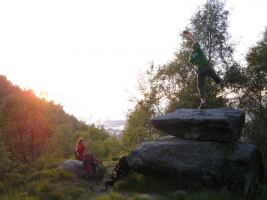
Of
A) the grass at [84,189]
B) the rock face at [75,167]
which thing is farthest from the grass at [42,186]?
the rock face at [75,167]

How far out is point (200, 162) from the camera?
15844 millimetres

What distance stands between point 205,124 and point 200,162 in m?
1.80

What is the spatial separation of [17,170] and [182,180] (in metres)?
8.58

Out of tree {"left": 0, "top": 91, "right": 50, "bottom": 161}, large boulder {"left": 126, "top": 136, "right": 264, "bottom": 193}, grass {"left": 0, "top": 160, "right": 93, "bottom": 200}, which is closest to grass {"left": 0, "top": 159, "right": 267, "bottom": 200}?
grass {"left": 0, "top": 160, "right": 93, "bottom": 200}

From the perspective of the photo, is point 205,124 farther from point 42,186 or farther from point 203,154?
point 42,186

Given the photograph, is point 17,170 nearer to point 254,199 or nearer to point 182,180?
point 182,180

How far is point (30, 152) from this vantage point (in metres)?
29.6

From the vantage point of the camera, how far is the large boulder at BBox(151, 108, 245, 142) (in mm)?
16391

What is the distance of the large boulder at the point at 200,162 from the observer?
15.4 metres

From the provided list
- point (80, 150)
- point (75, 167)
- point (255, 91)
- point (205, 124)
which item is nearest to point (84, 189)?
point (75, 167)

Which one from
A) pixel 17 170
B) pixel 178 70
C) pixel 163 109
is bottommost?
pixel 17 170

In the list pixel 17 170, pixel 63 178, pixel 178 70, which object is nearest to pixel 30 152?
pixel 17 170

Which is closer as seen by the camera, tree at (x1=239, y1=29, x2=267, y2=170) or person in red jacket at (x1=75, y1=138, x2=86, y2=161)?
person in red jacket at (x1=75, y1=138, x2=86, y2=161)

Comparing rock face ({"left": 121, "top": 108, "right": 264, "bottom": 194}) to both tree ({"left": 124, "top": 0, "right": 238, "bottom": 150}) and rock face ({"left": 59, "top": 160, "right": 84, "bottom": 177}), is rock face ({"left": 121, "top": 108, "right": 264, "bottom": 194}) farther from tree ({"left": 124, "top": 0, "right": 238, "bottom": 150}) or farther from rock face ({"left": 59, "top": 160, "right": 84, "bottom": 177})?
tree ({"left": 124, "top": 0, "right": 238, "bottom": 150})
